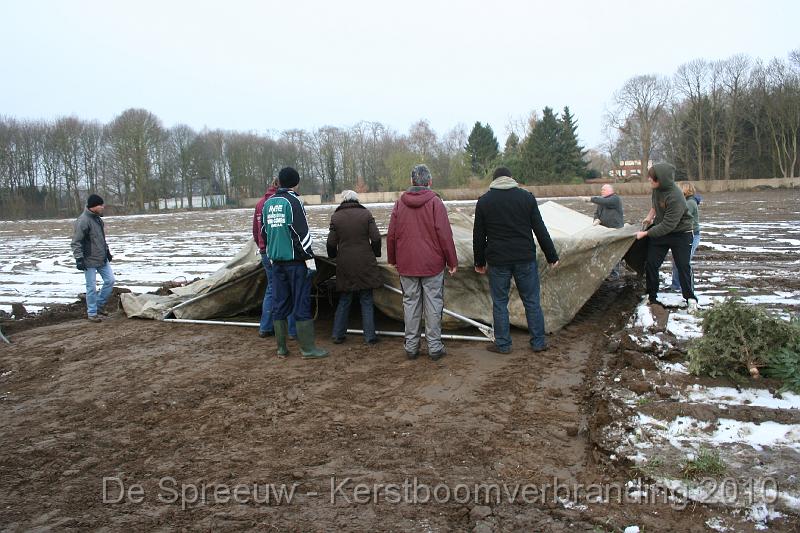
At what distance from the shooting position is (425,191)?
5844 millimetres

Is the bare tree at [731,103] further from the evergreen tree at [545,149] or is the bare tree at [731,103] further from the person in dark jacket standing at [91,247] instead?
the person in dark jacket standing at [91,247]

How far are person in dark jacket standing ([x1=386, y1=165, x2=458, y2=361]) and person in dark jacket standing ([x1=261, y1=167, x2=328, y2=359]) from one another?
974 millimetres

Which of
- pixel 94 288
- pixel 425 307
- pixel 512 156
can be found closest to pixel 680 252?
pixel 425 307

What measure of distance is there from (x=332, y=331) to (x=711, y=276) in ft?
21.7

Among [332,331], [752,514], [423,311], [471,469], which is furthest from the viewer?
[332,331]

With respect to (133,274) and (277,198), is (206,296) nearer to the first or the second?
(277,198)

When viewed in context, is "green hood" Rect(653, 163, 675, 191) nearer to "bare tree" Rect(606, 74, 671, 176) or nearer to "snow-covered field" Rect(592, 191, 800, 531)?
"snow-covered field" Rect(592, 191, 800, 531)

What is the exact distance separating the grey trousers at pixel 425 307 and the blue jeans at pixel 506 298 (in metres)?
0.57

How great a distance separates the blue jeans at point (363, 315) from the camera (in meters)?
6.38

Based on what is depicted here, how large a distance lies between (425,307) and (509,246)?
106 centimetres


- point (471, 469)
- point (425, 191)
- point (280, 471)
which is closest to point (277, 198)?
point (425, 191)

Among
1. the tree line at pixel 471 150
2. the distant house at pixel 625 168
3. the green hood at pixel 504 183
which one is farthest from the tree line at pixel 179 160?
the green hood at pixel 504 183

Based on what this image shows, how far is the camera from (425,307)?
584 centimetres

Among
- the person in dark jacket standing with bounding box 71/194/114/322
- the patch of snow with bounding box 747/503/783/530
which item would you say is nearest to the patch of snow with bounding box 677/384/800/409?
the patch of snow with bounding box 747/503/783/530
